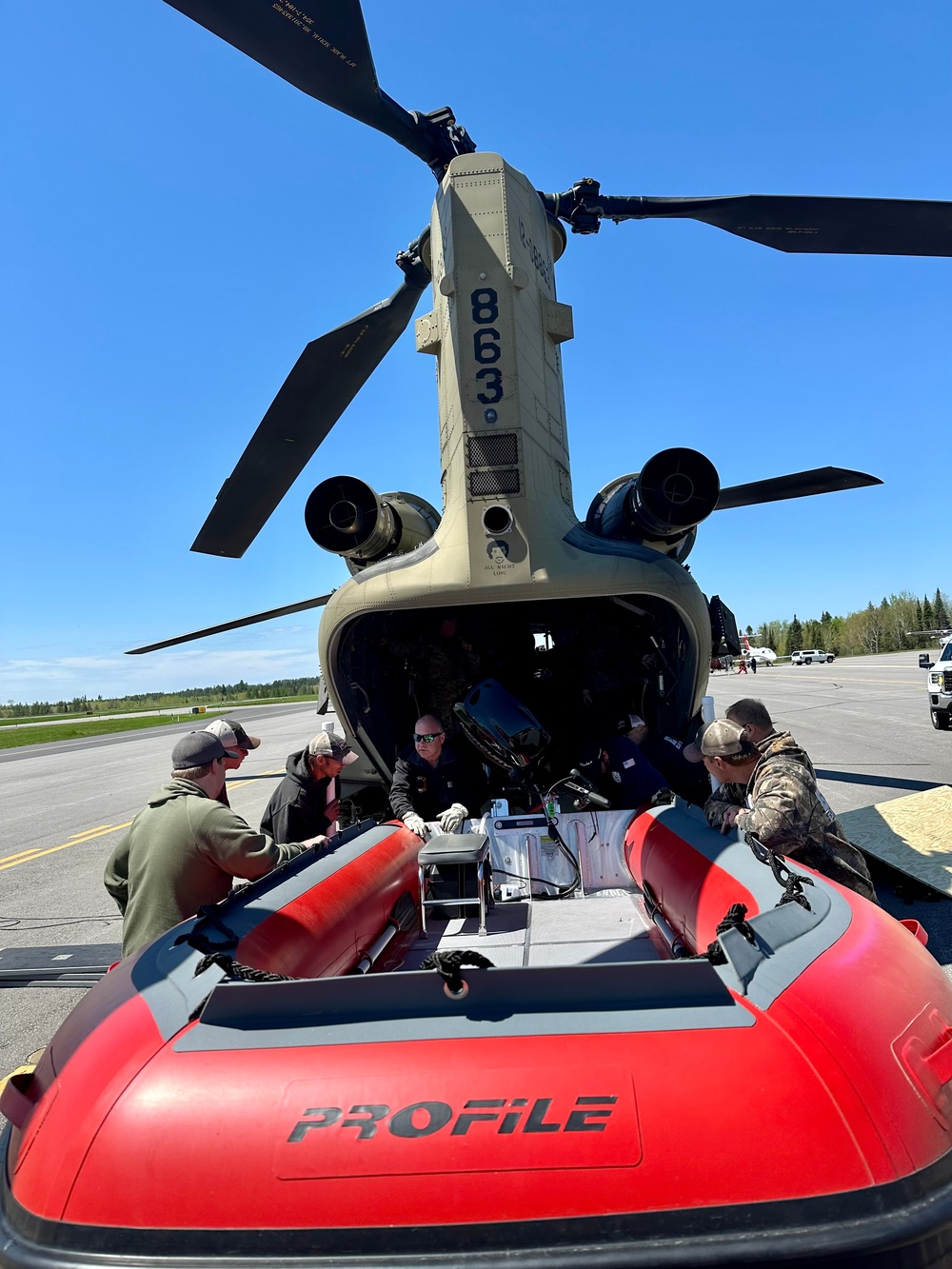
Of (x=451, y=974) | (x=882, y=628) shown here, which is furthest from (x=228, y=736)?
(x=882, y=628)

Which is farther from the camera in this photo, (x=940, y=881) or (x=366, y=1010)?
(x=940, y=881)

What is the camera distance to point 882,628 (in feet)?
342

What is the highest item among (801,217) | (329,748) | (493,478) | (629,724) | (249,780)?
(801,217)

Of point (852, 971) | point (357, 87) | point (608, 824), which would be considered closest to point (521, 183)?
point (357, 87)

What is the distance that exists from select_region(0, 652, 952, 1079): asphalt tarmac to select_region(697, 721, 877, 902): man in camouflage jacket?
1.20 meters

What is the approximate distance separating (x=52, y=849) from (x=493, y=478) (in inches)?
303

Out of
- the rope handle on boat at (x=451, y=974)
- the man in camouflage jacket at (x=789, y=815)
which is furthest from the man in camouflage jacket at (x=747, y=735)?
the rope handle on boat at (x=451, y=974)

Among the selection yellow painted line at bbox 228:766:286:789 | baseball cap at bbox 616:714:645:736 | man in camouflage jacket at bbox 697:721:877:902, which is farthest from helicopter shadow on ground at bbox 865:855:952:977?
yellow painted line at bbox 228:766:286:789

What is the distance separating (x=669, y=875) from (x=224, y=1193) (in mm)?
2446

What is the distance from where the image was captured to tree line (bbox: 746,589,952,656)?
10038 cm

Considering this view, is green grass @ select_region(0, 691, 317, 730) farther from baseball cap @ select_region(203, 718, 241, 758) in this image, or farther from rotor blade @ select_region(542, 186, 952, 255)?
baseball cap @ select_region(203, 718, 241, 758)

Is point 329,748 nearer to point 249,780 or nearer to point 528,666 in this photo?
point 528,666

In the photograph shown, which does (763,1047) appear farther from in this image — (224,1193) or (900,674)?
(900,674)

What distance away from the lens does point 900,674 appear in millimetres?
35312
